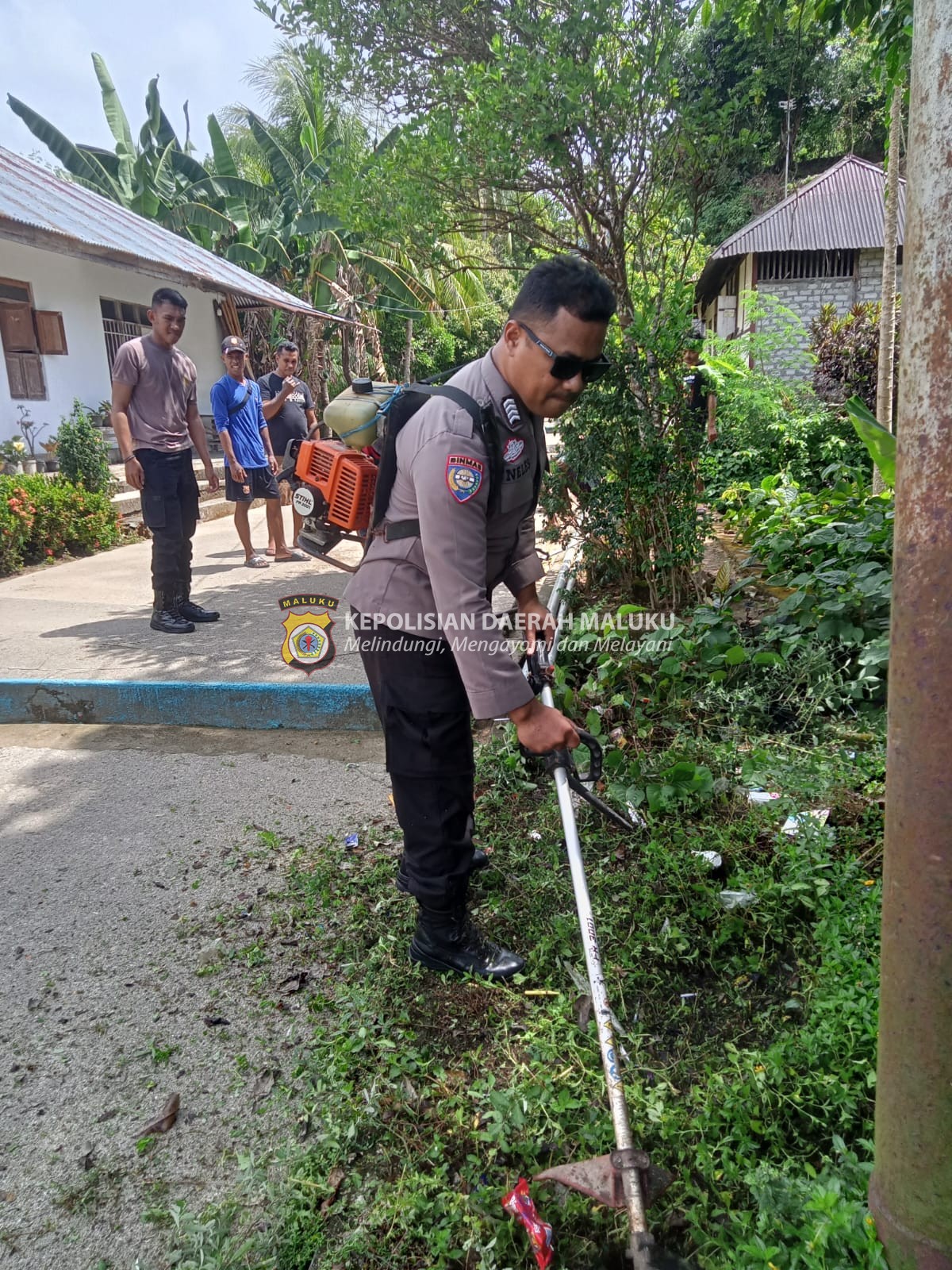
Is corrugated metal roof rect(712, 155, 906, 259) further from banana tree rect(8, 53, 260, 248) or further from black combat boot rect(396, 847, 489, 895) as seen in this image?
black combat boot rect(396, 847, 489, 895)

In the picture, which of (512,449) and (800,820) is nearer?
(512,449)

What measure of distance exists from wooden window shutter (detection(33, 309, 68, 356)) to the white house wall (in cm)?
12

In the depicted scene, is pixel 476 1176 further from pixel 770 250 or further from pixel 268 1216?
pixel 770 250

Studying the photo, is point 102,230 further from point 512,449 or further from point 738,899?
point 738,899

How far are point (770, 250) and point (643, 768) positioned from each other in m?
20.2

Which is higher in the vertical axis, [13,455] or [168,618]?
[13,455]

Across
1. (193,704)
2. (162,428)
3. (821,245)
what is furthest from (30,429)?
(821,245)

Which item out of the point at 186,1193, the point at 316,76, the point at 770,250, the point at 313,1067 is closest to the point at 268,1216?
the point at 186,1193

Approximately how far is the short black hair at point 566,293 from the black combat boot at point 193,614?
469 centimetres

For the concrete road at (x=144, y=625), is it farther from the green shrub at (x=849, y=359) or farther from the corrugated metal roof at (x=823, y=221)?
the corrugated metal roof at (x=823, y=221)

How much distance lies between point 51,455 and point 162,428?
7203 millimetres

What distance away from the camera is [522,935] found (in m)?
2.69

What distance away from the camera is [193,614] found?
6.30 m

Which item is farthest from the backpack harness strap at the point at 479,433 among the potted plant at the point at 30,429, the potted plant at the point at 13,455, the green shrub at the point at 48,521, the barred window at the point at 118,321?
the barred window at the point at 118,321
